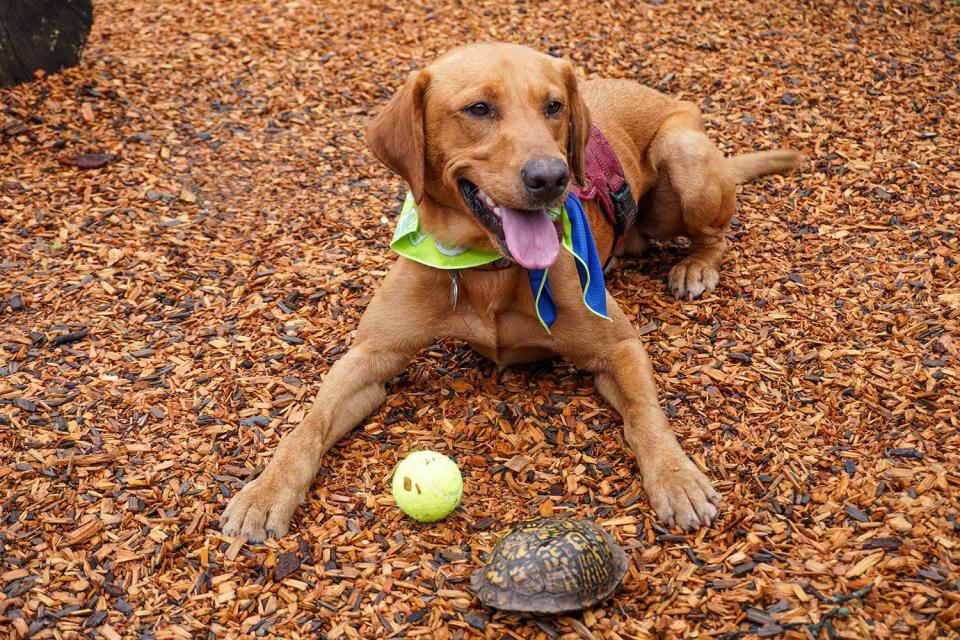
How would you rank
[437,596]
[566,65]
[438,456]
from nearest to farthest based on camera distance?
[437,596] < [438,456] < [566,65]

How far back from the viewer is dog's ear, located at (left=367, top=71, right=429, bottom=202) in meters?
3.85

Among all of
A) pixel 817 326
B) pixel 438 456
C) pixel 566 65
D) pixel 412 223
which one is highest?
pixel 566 65

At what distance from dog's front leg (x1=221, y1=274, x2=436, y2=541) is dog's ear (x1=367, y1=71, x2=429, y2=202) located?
2.14ft

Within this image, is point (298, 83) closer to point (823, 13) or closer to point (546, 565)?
point (823, 13)

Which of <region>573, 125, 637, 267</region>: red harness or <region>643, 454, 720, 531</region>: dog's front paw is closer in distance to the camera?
<region>643, 454, 720, 531</region>: dog's front paw

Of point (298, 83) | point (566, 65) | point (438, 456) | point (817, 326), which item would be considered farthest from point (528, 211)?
point (298, 83)

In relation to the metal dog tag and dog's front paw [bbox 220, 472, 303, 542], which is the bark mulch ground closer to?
dog's front paw [bbox 220, 472, 303, 542]

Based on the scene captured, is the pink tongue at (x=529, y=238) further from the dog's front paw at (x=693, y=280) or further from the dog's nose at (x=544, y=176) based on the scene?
the dog's front paw at (x=693, y=280)

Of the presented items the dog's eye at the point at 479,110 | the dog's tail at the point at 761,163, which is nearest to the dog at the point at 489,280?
the dog's eye at the point at 479,110

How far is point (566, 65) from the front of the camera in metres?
4.11

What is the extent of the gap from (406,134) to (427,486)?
1539 millimetres

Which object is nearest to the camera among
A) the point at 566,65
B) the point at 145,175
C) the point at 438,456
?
the point at 438,456

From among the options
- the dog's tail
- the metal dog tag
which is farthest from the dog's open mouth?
the dog's tail

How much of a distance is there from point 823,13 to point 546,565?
6643 mm
